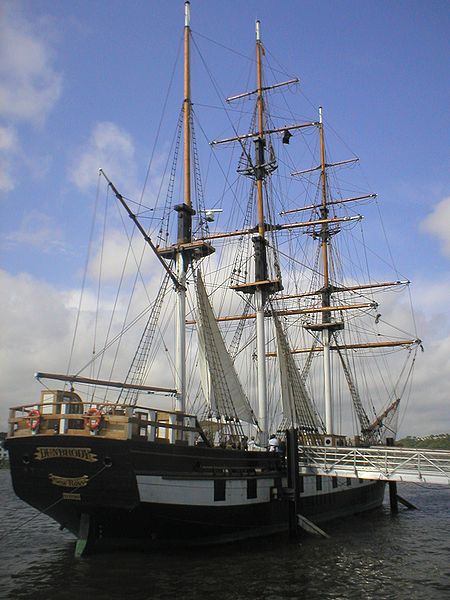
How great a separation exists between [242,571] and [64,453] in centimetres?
732

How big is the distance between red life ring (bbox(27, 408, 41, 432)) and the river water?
16.1ft

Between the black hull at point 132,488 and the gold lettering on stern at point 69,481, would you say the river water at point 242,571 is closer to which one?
the black hull at point 132,488

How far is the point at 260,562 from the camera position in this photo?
73.5 feet

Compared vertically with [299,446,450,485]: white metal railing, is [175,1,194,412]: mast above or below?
above

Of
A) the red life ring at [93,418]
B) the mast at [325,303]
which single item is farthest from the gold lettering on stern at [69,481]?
the mast at [325,303]

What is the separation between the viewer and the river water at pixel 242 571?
1844 centimetres

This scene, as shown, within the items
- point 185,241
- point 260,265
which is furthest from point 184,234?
point 260,265

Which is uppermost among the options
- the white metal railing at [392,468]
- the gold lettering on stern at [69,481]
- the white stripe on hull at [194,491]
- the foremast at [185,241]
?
the foremast at [185,241]

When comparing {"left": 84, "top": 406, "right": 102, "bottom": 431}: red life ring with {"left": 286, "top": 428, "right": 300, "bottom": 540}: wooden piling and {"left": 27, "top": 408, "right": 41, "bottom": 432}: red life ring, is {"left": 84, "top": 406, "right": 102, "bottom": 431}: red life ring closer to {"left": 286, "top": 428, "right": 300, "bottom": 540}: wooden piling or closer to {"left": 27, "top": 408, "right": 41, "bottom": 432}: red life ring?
{"left": 27, "top": 408, "right": 41, "bottom": 432}: red life ring

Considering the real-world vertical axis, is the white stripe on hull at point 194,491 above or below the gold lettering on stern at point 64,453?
below

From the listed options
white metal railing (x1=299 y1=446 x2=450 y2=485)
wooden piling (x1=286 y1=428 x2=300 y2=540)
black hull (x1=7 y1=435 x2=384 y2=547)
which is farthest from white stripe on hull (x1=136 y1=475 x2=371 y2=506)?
white metal railing (x1=299 y1=446 x2=450 y2=485)

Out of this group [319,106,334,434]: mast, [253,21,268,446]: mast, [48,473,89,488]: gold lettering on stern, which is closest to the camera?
[48,473,89,488]: gold lettering on stern

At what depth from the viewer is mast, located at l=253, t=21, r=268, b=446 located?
111 feet

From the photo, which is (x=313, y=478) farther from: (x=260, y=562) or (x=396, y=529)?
(x=260, y=562)
